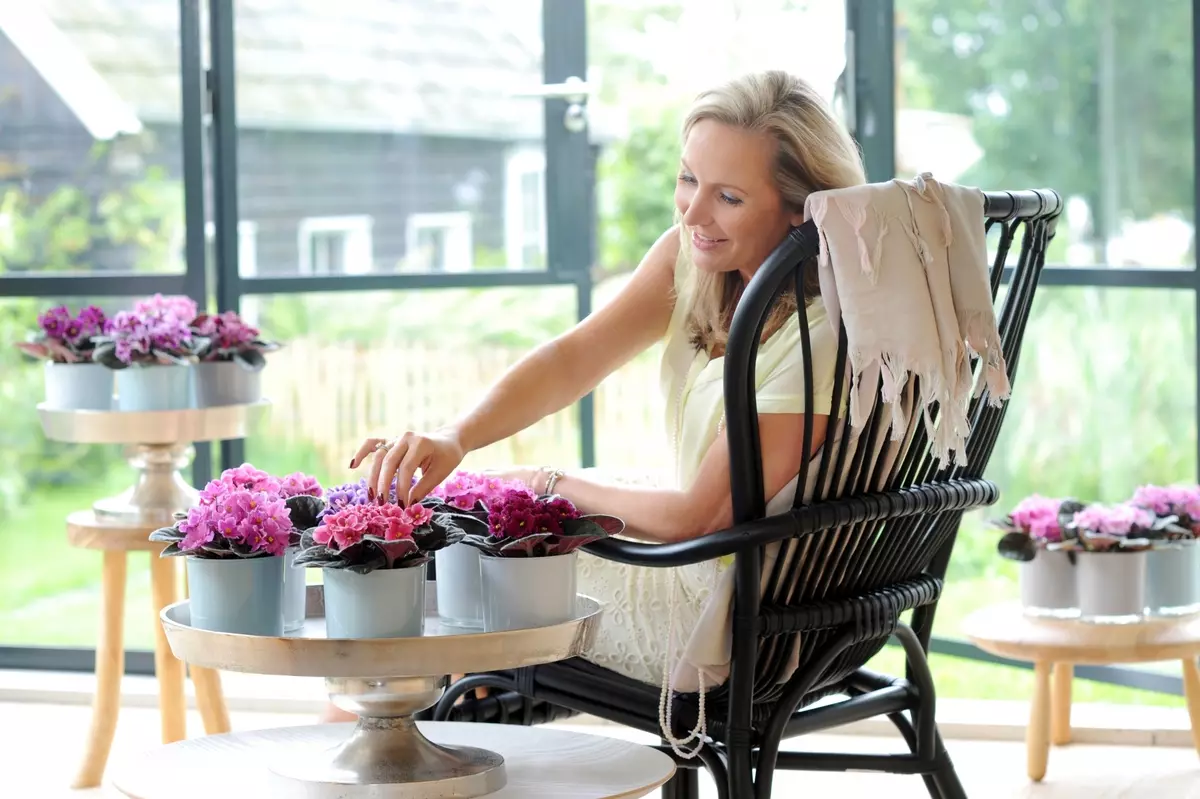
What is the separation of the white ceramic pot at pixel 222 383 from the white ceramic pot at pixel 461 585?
4.81 ft

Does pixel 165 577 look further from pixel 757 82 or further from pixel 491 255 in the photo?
pixel 757 82

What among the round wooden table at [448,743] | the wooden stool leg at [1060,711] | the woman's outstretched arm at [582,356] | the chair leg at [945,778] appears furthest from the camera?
the wooden stool leg at [1060,711]

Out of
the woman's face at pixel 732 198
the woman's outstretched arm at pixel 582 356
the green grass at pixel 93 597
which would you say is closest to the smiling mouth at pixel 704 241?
the woman's face at pixel 732 198

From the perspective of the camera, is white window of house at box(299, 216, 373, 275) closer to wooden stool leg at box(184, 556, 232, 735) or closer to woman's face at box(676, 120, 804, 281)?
wooden stool leg at box(184, 556, 232, 735)

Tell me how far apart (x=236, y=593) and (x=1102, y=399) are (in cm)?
238

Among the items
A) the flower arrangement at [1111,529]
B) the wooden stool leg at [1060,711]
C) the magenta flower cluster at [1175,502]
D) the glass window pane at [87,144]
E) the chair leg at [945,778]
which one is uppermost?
the glass window pane at [87,144]

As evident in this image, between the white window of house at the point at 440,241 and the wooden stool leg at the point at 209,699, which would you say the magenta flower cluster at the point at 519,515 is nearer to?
the wooden stool leg at the point at 209,699

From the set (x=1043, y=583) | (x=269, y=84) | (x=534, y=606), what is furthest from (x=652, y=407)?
(x=534, y=606)

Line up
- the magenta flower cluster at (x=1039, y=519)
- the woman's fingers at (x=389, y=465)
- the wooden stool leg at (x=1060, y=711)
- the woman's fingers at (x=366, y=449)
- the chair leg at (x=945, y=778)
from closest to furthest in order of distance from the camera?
the woman's fingers at (x=389, y=465), the woman's fingers at (x=366, y=449), the chair leg at (x=945, y=778), the magenta flower cluster at (x=1039, y=519), the wooden stool leg at (x=1060, y=711)

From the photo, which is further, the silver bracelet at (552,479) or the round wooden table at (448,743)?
the silver bracelet at (552,479)

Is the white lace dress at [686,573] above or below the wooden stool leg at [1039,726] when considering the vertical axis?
above

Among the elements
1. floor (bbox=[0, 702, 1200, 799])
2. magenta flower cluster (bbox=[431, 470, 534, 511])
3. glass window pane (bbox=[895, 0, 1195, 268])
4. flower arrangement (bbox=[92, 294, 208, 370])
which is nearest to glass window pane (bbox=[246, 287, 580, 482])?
floor (bbox=[0, 702, 1200, 799])

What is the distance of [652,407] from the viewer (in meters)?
4.29

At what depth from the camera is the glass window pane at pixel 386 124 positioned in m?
3.66
